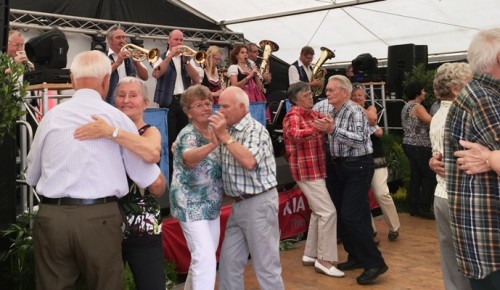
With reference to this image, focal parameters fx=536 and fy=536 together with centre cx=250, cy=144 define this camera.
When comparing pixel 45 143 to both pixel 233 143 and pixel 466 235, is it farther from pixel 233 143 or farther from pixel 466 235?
pixel 466 235

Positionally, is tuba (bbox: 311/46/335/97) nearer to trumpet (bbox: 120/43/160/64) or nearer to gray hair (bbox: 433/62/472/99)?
trumpet (bbox: 120/43/160/64)

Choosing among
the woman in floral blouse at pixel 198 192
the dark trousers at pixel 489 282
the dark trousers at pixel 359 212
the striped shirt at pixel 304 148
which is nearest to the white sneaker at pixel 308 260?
the dark trousers at pixel 359 212

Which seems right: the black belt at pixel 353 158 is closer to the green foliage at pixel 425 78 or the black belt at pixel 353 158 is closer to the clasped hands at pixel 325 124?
the clasped hands at pixel 325 124

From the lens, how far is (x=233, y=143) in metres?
3.09

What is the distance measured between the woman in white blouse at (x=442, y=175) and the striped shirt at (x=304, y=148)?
1.40m

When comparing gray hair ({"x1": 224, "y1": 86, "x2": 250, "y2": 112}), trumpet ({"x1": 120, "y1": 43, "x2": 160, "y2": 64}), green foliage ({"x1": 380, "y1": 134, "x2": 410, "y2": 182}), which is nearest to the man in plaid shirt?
gray hair ({"x1": 224, "y1": 86, "x2": 250, "y2": 112})

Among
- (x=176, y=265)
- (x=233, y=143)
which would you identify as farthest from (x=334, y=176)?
(x=233, y=143)

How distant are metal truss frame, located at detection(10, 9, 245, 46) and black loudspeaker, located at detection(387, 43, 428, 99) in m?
3.32

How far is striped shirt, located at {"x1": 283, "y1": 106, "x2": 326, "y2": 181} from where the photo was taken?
15.0ft

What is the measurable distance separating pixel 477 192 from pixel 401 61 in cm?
749

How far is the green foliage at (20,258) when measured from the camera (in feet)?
10.2

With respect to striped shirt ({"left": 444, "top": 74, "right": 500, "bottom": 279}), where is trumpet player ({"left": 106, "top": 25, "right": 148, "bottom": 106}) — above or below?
above

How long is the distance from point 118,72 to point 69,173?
3.20 metres

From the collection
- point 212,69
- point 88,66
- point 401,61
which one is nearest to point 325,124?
point 88,66
